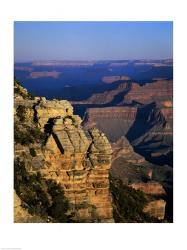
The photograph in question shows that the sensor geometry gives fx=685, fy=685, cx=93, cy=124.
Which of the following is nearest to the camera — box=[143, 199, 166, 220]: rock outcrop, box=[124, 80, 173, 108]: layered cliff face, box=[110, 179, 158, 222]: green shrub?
box=[110, 179, 158, 222]: green shrub

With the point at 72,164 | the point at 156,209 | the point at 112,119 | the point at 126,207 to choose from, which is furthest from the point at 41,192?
the point at 112,119

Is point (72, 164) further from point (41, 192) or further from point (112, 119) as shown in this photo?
point (112, 119)

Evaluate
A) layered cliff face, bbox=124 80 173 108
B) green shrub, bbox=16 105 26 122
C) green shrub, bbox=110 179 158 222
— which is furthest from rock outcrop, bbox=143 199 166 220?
layered cliff face, bbox=124 80 173 108

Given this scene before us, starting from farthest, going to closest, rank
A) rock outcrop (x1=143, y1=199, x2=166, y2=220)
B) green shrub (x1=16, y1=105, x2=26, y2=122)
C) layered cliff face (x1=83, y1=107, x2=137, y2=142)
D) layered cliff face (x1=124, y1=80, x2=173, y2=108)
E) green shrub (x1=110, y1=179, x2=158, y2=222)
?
layered cliff face (x1=124, y1=80, x2=173, y2=108)
layered cliff face (x1=83, y1=107, x2=137, y2=142)
rock outcrop (x1=143, y1=199, x2=166, y2=220)
green shrub (x1=110, y1=179, x2=158, y2=222)
green shrub (x1=16, y1=105, x2=26, y2=122)

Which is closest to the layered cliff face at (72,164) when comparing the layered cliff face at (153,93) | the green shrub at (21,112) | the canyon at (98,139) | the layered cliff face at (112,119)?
the canyon at (98,139)

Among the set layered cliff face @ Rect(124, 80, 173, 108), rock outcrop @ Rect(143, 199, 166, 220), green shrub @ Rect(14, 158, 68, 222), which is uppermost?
layered cliff face @ Rect(124, 80, 173, 108)

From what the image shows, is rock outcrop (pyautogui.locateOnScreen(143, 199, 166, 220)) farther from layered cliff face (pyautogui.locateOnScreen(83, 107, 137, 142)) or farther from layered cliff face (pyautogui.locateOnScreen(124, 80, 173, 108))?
layered cliff face (pyautogui.locateOnScreen(124, 80, 173, 108))
